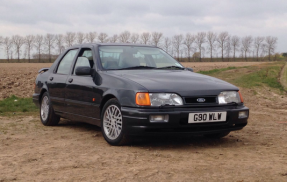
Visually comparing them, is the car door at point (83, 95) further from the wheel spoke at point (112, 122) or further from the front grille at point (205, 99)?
the front grille at point (205, 99)

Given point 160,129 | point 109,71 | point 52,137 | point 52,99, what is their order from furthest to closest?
point 52,99 → point 52,137 → point 109,71 → point 160,129

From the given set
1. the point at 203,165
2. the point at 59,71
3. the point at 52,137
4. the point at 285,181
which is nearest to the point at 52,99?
the point at 59,71

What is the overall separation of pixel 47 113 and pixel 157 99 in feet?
11.0

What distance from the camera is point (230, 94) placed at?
550cm

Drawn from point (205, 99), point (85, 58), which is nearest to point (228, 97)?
point (205, 99)

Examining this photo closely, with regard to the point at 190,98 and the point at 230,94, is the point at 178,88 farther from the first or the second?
the point at 230,94

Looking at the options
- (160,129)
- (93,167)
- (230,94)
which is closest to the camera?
(93,167)

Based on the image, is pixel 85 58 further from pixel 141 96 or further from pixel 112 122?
pixel 141 96

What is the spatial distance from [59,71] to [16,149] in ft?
7.90

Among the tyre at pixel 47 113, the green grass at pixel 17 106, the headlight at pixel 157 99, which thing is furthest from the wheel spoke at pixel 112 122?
the green grass at pixel 17 106

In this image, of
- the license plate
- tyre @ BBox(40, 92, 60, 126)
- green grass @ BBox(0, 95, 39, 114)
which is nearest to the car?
the license plate

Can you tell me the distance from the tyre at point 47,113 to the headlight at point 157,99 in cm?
296

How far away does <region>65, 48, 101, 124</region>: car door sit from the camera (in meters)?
5.96

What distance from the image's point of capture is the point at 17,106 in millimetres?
11016
